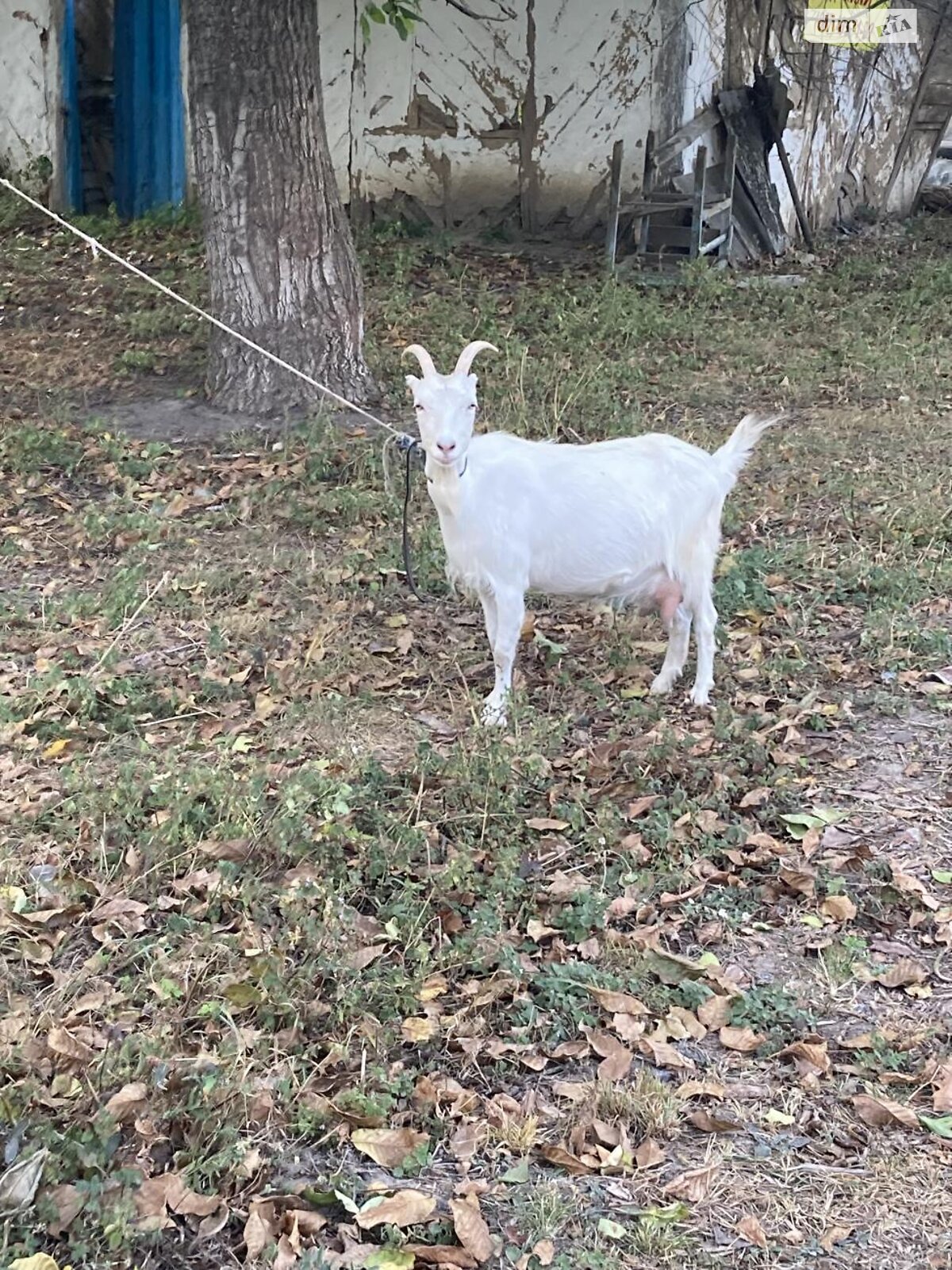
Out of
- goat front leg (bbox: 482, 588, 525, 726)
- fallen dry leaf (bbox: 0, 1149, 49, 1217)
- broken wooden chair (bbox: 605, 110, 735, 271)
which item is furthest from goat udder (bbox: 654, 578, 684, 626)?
broken wooden chair (bbox: 605, 110, 735, 271)

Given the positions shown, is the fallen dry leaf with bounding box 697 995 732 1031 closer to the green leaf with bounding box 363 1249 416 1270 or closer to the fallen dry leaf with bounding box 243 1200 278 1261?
the green leaf with bounding box 363 1249 416 1270

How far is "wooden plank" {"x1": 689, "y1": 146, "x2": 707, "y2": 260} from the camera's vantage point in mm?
12188

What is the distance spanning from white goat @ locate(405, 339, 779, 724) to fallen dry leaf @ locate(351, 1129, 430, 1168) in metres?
2.15

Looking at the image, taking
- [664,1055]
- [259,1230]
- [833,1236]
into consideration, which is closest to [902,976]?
[664,1055]

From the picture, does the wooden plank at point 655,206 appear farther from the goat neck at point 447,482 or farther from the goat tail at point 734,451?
the goat neck at point 447,482

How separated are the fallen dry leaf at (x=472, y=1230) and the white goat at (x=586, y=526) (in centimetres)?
237

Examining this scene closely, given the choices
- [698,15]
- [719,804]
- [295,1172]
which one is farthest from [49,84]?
[295,1172]

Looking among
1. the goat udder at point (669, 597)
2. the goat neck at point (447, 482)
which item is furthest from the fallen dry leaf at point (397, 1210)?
the goat udder at point (669, 597)

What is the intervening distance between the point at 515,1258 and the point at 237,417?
249 inches

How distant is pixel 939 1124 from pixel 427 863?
1.66 meters

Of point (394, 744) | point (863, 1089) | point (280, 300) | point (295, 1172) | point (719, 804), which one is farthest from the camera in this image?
point (280, 300)

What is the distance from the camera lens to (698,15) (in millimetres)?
12812

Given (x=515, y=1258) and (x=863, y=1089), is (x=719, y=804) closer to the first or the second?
(x=863, y=1089)

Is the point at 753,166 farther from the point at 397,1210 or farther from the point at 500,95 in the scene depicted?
the point at 397,1210
